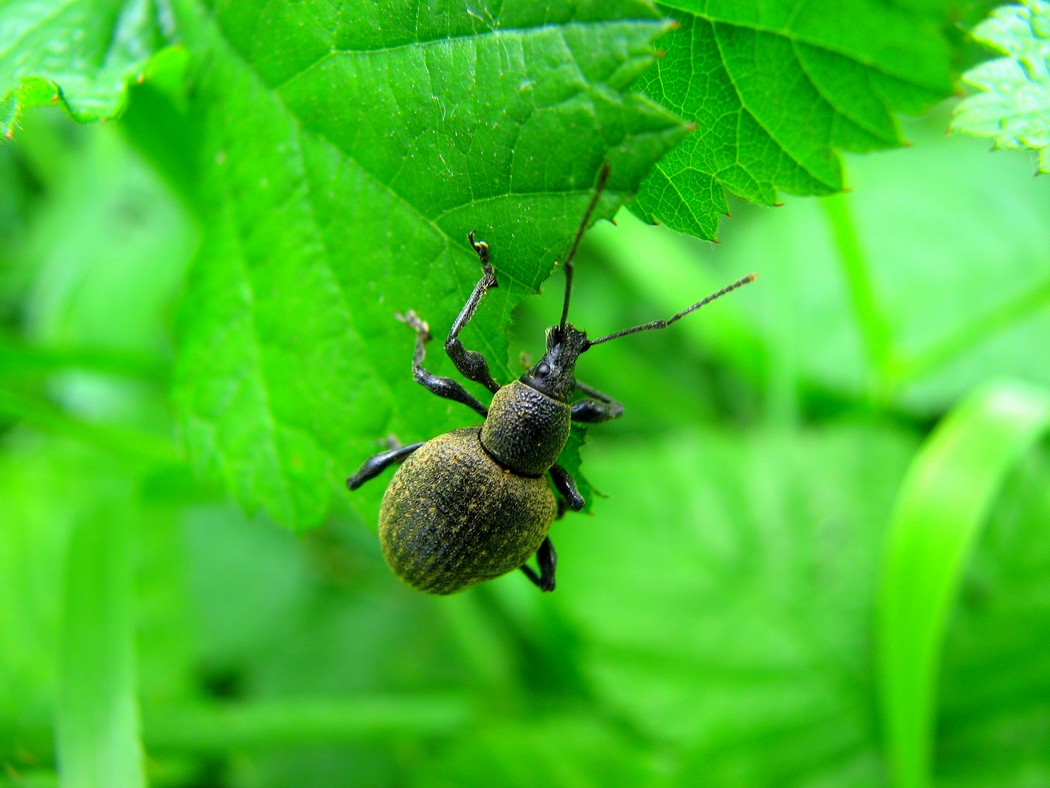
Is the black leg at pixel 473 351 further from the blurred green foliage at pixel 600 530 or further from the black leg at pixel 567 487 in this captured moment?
the black leg at pixel 567 487

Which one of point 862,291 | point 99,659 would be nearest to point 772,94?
point 862,291

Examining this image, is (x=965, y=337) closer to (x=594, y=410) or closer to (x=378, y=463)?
(x=594, y=410)

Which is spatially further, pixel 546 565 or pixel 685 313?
pixel 546 565

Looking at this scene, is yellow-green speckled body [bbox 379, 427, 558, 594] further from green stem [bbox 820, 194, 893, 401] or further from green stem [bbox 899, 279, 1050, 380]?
green stem [bbox 899, 279, 1050, 380]

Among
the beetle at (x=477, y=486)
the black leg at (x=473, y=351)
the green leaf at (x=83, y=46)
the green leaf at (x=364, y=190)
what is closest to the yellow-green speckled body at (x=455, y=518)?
the beetle at (x=477, y=486)

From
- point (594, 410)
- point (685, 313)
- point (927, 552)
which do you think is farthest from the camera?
point (927, 552)

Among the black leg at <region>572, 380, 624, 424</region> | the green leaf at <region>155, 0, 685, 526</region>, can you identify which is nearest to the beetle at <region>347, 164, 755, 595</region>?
the green leaf at <region>155, 0, 685, 526</region>

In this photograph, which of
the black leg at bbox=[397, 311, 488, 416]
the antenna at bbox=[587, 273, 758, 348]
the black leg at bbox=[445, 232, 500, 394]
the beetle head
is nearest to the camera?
the black leg at bbox=[445, 232, 500, 394]
